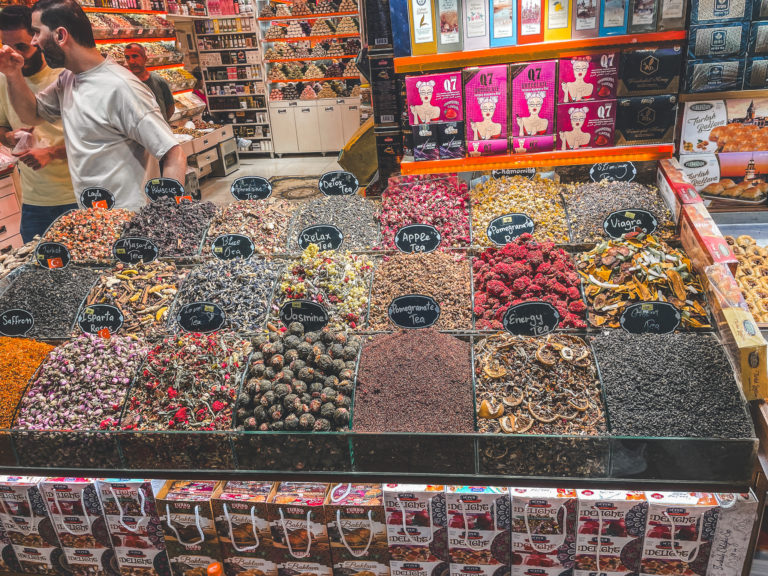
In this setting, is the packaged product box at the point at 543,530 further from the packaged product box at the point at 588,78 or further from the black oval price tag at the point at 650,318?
the packaged product box at the point at 588,78

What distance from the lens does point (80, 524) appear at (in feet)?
5.35

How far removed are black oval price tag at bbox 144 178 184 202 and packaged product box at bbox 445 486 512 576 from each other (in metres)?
2.09

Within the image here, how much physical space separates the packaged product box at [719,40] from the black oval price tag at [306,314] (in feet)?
7.28

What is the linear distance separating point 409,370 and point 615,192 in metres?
1.55

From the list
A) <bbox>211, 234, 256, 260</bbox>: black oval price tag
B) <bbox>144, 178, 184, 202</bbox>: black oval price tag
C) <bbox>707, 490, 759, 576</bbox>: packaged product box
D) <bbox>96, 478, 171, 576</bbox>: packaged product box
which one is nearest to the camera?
<bbox>707, 490, 759, 576</bbox>: packaged product box

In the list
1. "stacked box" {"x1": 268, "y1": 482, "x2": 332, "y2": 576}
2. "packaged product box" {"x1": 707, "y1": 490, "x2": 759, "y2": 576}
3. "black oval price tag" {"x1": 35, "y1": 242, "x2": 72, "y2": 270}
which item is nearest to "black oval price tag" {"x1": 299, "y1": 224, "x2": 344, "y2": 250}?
"black oval price tag" {"x1": 35, "y1": 242, "x2": 72, "y2": 270}

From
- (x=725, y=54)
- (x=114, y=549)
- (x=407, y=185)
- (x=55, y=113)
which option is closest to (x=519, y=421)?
(x=114, y=549)

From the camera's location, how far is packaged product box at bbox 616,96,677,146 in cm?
279

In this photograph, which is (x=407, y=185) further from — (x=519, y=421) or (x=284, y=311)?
(x=519, y=421)

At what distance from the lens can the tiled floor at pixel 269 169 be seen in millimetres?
8227

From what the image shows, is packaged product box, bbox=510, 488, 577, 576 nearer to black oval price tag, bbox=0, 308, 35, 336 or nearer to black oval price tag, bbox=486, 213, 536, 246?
black oval price tag, bbox=486, 213, 536, 246

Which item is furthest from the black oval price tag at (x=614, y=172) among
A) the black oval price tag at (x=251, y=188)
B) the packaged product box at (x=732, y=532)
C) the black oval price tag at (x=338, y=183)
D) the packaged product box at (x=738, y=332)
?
the packaged product box at (x=732, y=532)

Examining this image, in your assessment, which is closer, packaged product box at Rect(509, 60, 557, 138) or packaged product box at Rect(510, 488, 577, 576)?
packaged product box at Rect(510, 488, 577, 576)

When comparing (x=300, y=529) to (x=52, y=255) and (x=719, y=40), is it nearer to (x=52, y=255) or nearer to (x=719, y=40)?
(x=52, y=255)
